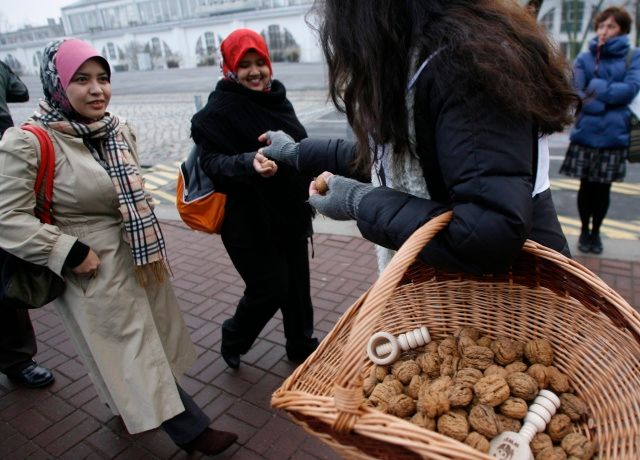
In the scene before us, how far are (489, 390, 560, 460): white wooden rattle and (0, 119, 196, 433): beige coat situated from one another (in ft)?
4.95

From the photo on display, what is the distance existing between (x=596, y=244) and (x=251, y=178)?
3372 millimetres

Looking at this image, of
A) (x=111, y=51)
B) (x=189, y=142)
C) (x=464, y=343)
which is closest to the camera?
(x=464, y=343)

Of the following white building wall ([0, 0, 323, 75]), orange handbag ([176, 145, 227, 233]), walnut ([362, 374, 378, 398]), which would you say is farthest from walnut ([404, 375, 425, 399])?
white building wall ([0, 0, 323, 75])

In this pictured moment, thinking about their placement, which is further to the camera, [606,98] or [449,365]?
[606,98]

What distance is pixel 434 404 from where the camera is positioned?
1320 millimetres

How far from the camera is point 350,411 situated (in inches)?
41.8

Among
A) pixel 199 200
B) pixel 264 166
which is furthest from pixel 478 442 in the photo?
pixel 199 200

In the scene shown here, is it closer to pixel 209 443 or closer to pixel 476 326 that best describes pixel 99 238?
pixel 209 443

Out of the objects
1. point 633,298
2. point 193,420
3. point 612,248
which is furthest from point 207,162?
point 612,248

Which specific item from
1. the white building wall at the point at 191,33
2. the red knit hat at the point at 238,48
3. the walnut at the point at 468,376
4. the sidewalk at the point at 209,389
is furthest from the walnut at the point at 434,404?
the white building wall at the point at 191,33

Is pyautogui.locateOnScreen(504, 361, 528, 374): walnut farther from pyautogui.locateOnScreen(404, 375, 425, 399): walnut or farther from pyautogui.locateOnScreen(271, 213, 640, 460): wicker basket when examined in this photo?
pyautogui.locateOnScreen(404, 375, 425, 399): walnut

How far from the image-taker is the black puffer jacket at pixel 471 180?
1180 millimetres

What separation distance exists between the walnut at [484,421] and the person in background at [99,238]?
1.44 m

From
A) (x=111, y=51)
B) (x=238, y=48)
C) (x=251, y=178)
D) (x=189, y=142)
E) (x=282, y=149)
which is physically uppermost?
(x=238, y=48)
